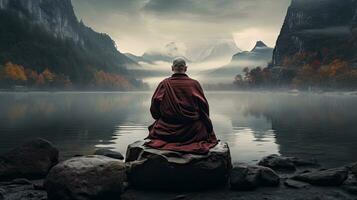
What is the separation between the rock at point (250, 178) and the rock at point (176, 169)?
409 mm

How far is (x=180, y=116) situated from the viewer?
39.9ft

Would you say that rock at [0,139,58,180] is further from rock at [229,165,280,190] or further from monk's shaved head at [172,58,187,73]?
rock at [229,165,280,190]

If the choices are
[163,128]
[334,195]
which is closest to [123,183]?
[163,128]

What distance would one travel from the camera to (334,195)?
35.9ft

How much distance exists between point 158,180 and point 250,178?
2.59 m

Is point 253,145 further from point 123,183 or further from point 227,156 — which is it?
point 123,183

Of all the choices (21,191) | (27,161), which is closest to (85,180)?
(21,191)

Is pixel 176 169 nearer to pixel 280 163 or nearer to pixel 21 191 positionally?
pixel 21 191

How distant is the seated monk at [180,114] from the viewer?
1209 centimetres

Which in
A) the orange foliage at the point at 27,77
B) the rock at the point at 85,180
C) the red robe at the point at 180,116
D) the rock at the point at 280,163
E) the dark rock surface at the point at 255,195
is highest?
the orange foliage at the point at 27,77

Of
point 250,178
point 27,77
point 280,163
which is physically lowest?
point 280,163

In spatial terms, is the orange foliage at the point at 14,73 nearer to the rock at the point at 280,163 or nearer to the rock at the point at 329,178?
the rock at the point at 280,163

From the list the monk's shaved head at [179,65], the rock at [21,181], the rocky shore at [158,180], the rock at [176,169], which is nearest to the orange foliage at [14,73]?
the rock at [21,181]

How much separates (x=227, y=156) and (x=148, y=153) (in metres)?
2.26
